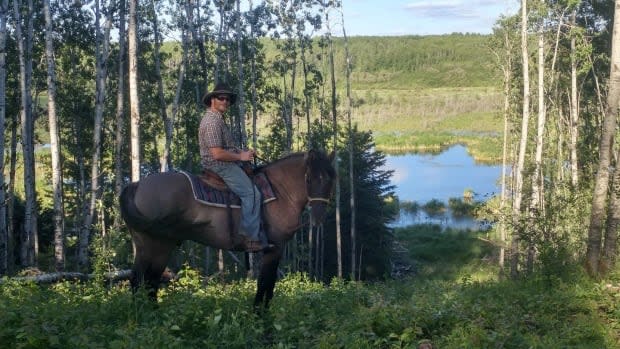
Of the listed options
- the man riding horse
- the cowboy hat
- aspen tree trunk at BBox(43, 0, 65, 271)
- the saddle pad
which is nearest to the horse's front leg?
the man riding horse

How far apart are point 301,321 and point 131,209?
2090 mm

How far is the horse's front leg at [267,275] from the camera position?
625cm

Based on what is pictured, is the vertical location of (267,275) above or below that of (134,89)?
below

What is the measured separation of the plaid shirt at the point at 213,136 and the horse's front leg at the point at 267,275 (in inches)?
44.2

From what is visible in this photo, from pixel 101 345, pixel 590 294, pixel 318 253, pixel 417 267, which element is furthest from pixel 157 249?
pixel 417 267

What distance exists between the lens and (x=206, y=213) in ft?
19.8

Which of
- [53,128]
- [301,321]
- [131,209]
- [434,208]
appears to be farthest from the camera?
[434,208]

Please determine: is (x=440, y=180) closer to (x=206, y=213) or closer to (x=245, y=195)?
(x=245, y=195)

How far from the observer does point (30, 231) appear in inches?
708

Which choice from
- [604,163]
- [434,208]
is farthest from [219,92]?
[434,208]

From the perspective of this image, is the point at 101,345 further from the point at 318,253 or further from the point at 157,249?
the point at 318,253

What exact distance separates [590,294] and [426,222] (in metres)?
42.8

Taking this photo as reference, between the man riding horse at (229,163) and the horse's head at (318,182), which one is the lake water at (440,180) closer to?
the horse's head at (318,182)

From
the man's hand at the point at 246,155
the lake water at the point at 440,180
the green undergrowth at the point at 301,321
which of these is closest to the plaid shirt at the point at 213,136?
the man's hand at the point at 246,155
